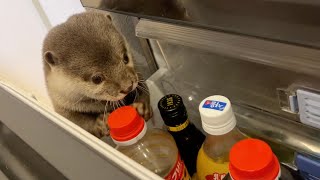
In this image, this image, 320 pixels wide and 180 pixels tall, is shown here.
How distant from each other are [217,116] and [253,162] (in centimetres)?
10

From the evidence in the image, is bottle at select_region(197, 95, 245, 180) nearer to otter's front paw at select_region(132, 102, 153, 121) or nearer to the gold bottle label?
Answer: the gold bottle label

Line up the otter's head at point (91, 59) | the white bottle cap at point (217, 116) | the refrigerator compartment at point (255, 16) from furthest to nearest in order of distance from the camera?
1. the otter's head at point (91, 59)
2. the white bottle cap at point (217, 116)
3. the refrigerator compartment at point (255, 16)

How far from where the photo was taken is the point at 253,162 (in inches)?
17.2

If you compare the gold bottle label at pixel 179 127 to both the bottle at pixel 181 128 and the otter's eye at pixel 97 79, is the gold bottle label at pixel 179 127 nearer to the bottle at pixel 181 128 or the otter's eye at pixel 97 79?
the bottle at pixel 181 128

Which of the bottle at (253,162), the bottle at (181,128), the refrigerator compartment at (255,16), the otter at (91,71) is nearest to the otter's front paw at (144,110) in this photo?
the otter at (91,71)

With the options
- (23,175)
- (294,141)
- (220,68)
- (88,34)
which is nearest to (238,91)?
(220,68)

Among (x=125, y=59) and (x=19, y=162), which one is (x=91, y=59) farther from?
(x=19, y=162)

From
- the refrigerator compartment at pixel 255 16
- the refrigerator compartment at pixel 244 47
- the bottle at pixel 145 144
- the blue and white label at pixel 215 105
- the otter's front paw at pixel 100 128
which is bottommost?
the otter's front paw at pixel 100 128

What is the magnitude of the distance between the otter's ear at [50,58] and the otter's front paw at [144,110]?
0.19m

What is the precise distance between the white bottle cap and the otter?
277 mm

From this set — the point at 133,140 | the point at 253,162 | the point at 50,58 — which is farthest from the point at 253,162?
the point at 50,58

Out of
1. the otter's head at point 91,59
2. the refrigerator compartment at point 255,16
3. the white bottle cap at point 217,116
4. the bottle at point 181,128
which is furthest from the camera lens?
the otter's head at point 91,59

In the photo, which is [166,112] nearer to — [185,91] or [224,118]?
[224,118]

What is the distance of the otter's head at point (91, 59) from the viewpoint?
78 cm
